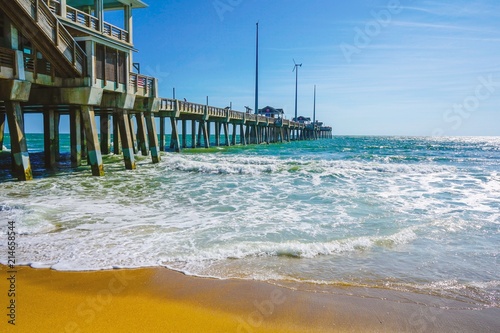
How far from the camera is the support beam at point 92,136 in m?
13.9

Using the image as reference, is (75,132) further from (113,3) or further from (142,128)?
(113,3)

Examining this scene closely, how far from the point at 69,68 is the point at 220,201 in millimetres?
7659

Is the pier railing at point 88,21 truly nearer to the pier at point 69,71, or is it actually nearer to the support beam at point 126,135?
the pier at point 69,71

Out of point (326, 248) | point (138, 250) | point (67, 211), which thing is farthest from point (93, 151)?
point (326, 248)

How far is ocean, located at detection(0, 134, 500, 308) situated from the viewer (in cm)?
494

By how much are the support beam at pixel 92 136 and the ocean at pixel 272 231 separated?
107cm

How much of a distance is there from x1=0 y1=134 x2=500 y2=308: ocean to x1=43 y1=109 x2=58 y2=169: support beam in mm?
4455

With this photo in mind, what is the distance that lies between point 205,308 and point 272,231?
3.31 metres

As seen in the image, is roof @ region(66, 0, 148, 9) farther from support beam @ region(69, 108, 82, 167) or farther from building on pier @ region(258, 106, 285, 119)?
building on pier @ region(258, 106, 285, 119)

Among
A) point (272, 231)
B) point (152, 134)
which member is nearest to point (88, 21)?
point (152, 134)

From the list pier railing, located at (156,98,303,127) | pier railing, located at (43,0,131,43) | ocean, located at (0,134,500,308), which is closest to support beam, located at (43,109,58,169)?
ocean, located at (0,134,500,308)

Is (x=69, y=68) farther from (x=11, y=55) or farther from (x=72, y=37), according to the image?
(x=11, y=55)

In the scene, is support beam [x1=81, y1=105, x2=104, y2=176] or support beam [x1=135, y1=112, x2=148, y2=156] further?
support beam [x1=135, y1=112, x2=148, y2=156]

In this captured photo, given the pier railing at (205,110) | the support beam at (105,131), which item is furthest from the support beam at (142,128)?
the pier railing at (205,110)
